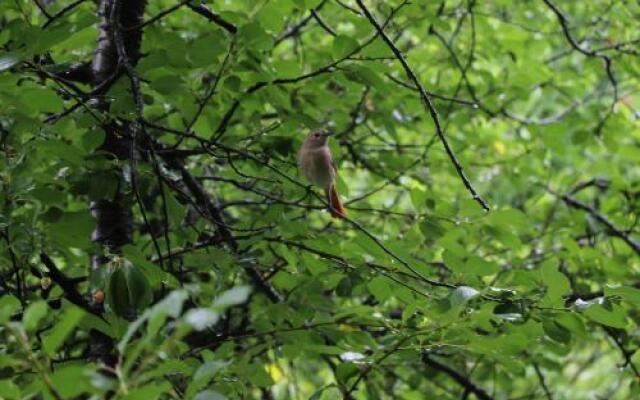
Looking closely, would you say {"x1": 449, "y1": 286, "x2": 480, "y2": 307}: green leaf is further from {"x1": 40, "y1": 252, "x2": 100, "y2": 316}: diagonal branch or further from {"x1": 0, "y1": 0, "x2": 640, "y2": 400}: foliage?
{"x1": 40, "y1": 252, "x2": 100, "y2": 316}: diagonal branch

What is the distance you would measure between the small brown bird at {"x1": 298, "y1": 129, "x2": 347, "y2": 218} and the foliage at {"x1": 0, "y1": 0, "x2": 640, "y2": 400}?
70 millimetres

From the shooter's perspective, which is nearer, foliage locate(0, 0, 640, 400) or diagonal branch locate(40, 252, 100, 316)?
foliage locate(0, 0, 640, 400)

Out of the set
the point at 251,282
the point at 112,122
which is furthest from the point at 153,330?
the point at 251,282

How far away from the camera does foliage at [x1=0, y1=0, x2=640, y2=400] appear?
172cm

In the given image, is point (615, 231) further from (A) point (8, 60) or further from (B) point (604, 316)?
(A) point (8, 60)

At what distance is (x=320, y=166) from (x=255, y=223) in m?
0.32

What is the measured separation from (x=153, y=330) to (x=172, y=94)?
1.20 metres

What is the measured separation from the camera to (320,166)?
2605mm

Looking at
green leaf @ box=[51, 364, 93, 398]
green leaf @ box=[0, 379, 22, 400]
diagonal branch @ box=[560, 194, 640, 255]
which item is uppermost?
green leaf @ box=[51, 364, 93, 398]

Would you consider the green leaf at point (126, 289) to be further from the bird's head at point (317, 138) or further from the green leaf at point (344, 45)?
the bird's head at point (317, 138)

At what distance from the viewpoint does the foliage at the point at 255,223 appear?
5.65 feet

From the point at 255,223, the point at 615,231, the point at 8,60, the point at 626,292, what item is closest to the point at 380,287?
the point at 255,223

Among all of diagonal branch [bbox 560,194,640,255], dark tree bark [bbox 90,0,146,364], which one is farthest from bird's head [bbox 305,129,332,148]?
diagonal branch [bbox 560,194,640,255]

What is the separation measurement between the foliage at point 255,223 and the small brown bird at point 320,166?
70mm
